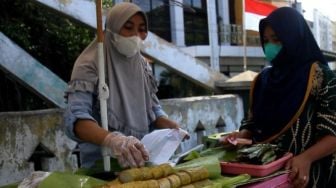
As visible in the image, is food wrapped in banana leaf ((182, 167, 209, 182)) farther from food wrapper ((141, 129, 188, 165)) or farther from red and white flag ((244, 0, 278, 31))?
red and white flag ((244, 0, 278, 31))

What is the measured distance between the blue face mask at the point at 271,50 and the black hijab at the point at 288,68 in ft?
0.06

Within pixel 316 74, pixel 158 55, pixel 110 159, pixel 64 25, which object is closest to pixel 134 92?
pixel 110 159

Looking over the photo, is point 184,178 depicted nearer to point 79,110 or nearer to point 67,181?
point 67,181

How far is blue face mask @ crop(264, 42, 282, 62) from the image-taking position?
209 centimetres

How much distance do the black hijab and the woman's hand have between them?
0.17m

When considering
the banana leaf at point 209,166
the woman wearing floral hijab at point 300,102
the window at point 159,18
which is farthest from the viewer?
the window at point 159,18

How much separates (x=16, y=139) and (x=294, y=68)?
1.78 m

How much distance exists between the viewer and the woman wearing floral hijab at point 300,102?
1.96 metres

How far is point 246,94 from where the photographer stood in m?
4.94

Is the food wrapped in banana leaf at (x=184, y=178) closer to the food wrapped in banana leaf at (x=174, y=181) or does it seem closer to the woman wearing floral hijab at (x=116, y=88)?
the food wrapped in banana leaf at (x=174, y=181)

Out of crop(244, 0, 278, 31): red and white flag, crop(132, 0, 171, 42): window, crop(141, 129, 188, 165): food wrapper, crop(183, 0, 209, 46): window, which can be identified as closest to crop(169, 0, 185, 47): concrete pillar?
crop(132, 0, 171, 42): window

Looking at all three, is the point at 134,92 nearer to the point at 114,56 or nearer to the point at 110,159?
the point at 114,56

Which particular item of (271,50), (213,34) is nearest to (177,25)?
(213,34)

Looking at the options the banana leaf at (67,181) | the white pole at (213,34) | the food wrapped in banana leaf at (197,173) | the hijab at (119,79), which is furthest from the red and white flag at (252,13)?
the banana leaf at (67,181)
